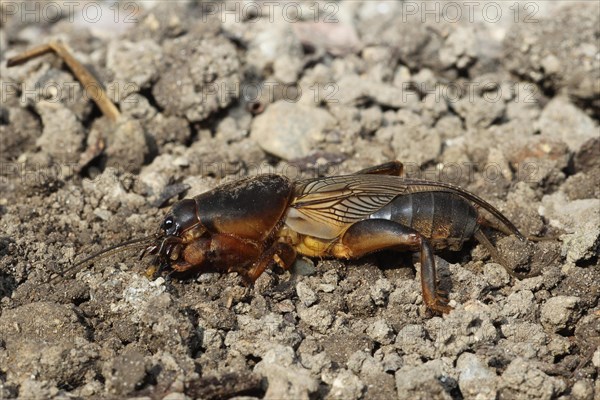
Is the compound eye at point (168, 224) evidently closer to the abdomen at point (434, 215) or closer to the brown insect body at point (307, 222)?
the brown insect body at point (307, 222)

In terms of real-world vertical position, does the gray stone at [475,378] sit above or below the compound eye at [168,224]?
below

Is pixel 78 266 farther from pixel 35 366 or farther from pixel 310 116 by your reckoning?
pixel 310 116

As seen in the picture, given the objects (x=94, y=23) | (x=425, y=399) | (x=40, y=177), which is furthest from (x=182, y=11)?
(x=425, y=399)

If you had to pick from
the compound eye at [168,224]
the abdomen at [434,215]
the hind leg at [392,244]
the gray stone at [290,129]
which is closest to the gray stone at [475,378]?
the hind leg at [392,244]

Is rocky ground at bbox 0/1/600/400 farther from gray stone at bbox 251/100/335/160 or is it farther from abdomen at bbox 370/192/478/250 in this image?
abdomen at bbox 370/192/478/250

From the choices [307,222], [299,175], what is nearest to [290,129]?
[299,175]

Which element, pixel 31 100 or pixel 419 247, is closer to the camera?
pixel 419 247
